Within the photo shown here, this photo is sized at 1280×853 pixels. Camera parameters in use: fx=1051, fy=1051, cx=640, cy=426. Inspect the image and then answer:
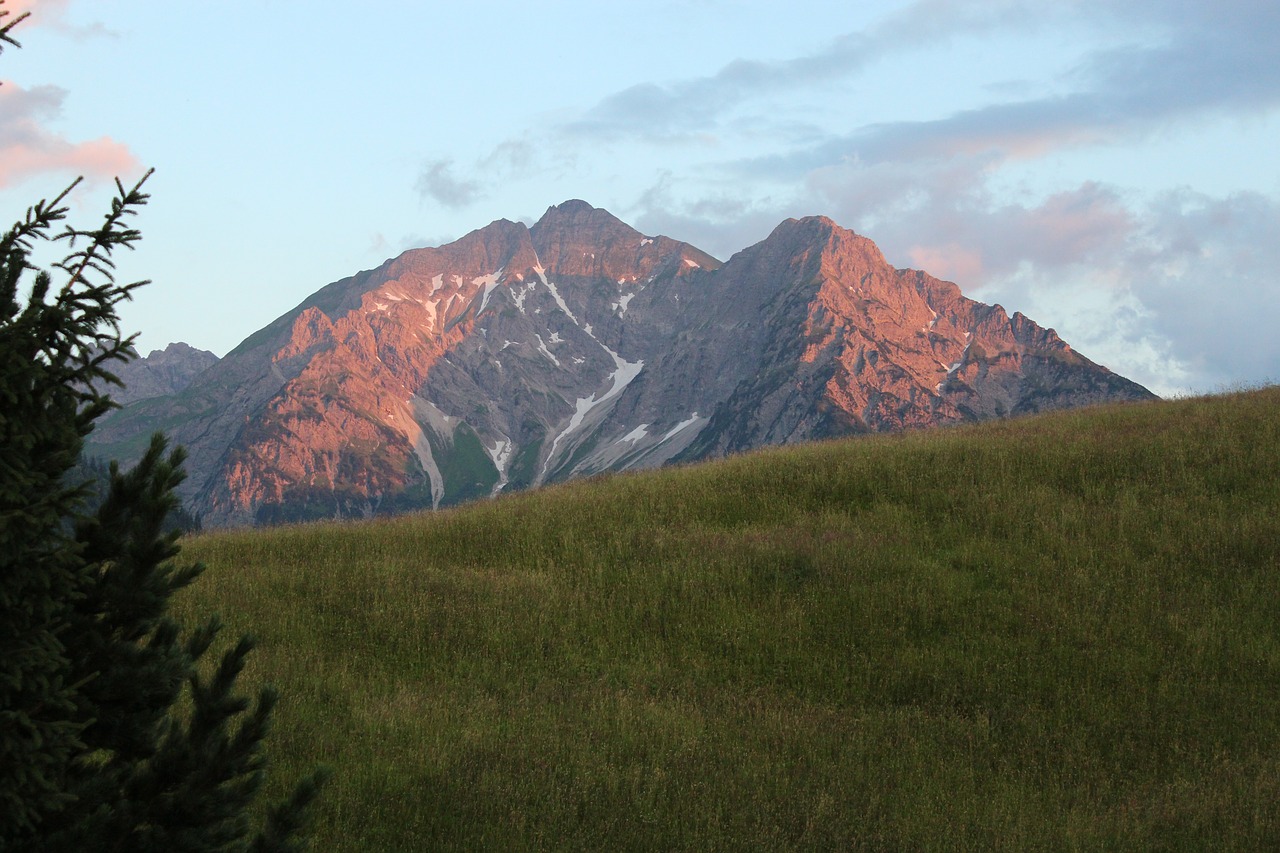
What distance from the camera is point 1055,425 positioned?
2664cm

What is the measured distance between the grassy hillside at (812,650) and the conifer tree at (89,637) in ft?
17.7

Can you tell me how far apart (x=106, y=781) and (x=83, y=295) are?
2.56m

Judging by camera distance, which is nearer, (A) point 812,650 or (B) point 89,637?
(B) point 89,637

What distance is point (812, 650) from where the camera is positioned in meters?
16.6

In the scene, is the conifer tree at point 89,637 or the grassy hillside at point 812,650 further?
the grassy hillside at point 812,650

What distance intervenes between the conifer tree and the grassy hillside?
5403 millimetres

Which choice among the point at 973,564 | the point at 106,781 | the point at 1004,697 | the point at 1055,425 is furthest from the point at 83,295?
the point at 1055,425

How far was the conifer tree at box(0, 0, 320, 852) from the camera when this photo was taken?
5031 millimetres

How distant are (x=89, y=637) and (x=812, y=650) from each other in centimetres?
1260

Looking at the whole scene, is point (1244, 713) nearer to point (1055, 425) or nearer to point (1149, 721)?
point (1149, 721)

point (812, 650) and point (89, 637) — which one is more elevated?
point (89, 637)

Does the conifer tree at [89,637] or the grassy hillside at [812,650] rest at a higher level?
the conifer tree at [89,637]

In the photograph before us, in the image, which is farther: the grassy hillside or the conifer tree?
the grassy hillside

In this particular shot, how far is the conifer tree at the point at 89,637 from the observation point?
5031 mm
